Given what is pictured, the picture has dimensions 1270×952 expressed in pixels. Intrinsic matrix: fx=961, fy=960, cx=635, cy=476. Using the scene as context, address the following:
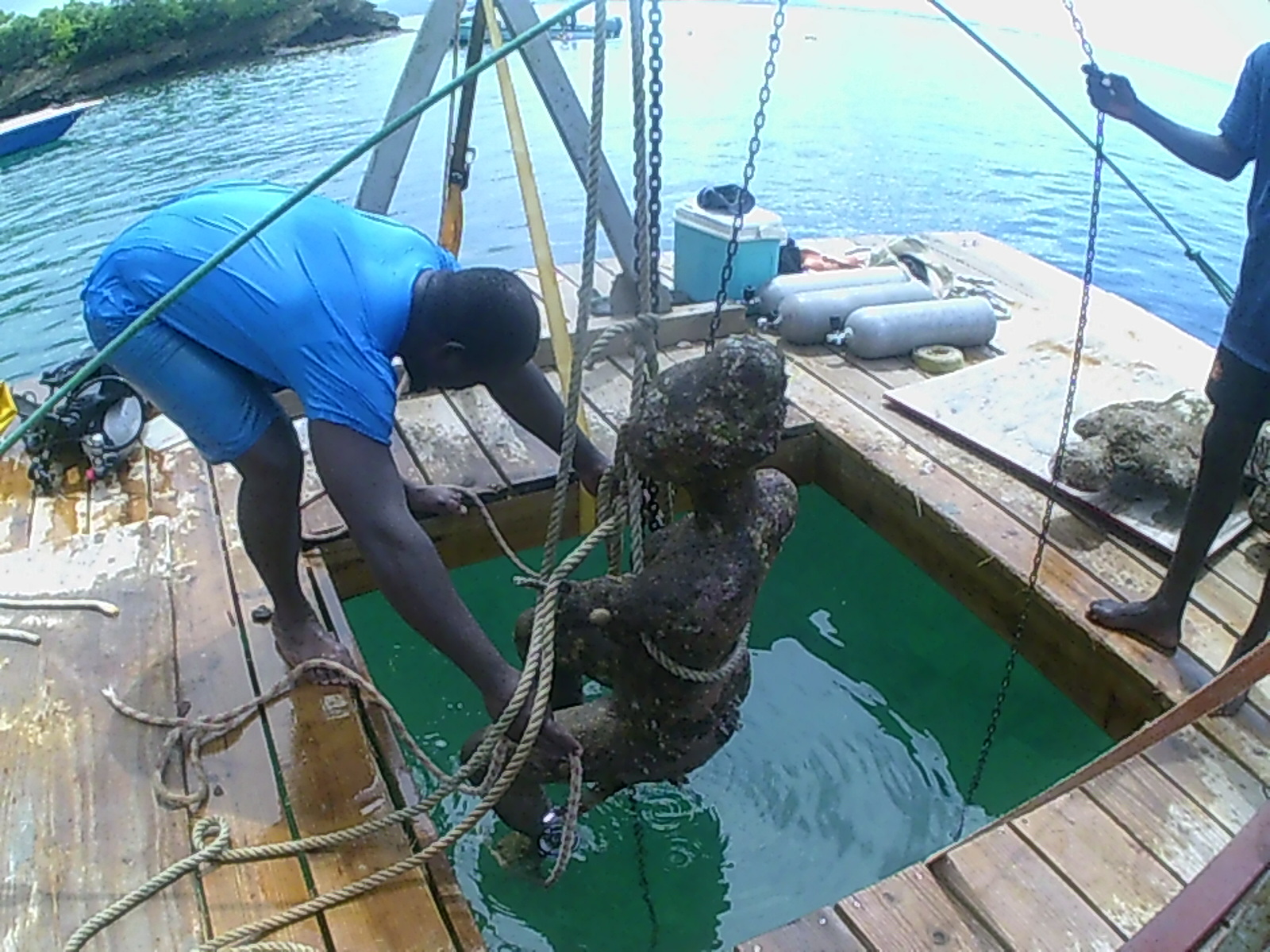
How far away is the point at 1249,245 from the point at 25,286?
31.7 feet

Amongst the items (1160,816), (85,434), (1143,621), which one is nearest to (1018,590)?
(1143,621)

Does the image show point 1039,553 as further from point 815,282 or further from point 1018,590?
point 815,282

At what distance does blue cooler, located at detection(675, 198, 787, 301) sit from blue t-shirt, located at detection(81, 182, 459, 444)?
2873 millimetres

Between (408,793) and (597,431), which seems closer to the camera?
(408,793)

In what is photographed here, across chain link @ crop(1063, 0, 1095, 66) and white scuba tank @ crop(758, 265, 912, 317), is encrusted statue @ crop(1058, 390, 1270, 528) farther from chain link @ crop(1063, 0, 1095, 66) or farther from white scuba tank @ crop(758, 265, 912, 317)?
white scuba tank @ crop(758, 265, 912, 317)

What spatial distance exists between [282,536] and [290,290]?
0.78 meters

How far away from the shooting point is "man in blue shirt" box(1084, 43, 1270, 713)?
2.30 metres

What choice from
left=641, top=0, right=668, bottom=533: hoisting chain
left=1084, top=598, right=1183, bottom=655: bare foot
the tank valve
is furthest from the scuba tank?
left=1084, top=598, right=1183, bottom=655: bare foot

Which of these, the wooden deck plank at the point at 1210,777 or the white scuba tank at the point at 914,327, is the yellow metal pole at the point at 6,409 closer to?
the white scuba tank at the point at 914,327

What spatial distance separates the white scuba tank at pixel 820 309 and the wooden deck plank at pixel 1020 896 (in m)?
3.02

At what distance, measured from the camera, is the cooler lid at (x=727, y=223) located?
190 inches

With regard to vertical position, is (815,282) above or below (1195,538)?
below

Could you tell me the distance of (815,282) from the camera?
199 inches

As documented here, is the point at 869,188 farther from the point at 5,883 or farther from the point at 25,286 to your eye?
the point at 5,883
